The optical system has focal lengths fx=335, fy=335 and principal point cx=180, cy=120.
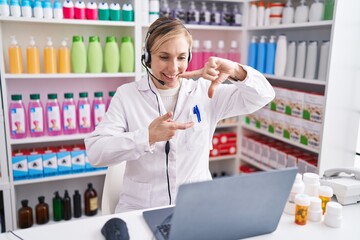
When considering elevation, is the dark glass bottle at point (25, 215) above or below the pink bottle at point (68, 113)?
below

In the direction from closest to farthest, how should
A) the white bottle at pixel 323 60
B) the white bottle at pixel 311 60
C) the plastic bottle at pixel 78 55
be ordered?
1. the white bottle at pixel 323 60
2. the white bottle at pixel 311 60
3. the plastic bottle at pixel 78 55

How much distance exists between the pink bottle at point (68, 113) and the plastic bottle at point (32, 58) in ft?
0.87

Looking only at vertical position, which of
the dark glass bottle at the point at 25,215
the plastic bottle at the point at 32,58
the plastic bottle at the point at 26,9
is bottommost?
the dark glass bottle at the point at 25,215

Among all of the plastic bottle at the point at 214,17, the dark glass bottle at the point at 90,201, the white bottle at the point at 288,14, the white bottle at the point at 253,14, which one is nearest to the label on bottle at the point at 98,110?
the dark glass bottle at the point at 90,201

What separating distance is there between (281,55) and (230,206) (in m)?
1.87

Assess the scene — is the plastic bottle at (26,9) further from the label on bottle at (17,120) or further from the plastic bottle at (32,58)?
the label on bottle at (17,120)

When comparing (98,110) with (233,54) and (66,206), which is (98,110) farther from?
(233,54)

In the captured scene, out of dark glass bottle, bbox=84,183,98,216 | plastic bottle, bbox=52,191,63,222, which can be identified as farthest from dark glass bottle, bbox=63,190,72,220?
dark glass bottle, bbox=84,183,98,216

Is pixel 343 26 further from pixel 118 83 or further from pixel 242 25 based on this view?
pixel 118 83

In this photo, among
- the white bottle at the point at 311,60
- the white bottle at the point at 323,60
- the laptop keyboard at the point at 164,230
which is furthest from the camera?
the white bottle at the point at 311,60

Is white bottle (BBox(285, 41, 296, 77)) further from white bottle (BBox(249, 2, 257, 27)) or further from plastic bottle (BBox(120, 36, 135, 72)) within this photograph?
plastic bottle (BBox(120, 36, 135, 72))

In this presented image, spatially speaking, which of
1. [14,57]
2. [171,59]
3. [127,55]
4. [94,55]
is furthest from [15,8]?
[171,59]

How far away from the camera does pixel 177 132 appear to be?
1.47 meters

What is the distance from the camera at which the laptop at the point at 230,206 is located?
784 mm
